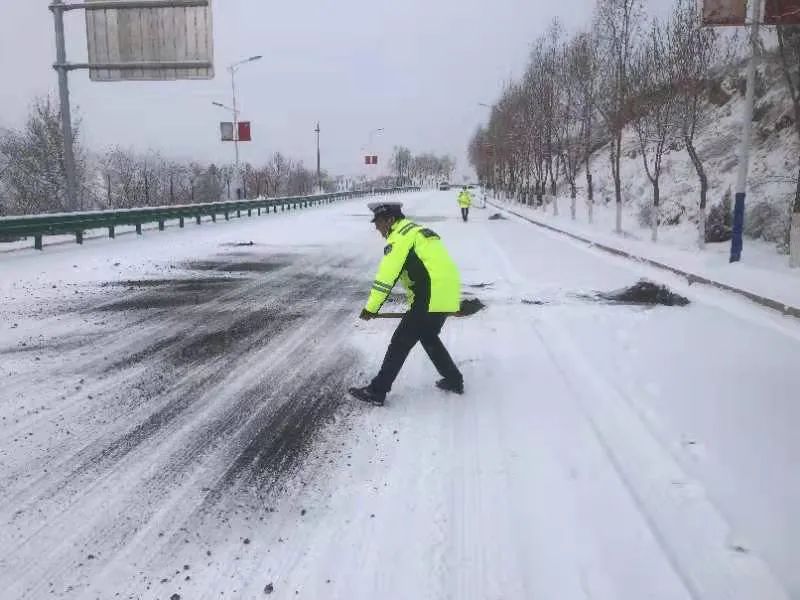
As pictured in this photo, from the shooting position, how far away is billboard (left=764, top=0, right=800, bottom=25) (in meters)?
11.7

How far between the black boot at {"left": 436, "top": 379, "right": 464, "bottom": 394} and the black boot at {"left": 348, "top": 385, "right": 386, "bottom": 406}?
1.98 ft

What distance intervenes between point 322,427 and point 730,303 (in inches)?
291

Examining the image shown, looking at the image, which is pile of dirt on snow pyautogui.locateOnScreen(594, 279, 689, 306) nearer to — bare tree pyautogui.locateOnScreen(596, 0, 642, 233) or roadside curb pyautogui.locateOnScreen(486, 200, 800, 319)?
roadside curb pyautogui.locateOnScreen(486, 200, 800, 319)

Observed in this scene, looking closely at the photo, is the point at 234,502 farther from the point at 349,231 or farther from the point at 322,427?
the point at 349,231

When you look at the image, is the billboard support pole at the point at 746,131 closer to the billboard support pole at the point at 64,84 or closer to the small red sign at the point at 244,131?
the billboard support pole at the point at 64,84

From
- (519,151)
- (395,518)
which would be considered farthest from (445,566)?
(519,151)

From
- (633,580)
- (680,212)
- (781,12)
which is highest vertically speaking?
(781,12)

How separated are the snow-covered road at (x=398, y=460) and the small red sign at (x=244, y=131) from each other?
2795cm

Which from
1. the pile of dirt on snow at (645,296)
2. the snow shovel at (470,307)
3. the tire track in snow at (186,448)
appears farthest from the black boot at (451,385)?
the pile of dirt on snow at (645,296)

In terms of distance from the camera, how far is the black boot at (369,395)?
16.0 ft

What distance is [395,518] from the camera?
3.18 m

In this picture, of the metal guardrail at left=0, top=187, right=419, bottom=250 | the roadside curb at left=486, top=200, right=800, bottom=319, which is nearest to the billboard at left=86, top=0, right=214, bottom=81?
the metal guardrail at left=0, top=187, right=419, bottom=250

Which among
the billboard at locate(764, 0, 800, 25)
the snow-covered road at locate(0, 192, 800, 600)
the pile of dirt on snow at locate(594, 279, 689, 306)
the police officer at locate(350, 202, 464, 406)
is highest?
the billboard at locate(764, 0, 800, 25)

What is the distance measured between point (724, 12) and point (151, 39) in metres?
14.8
